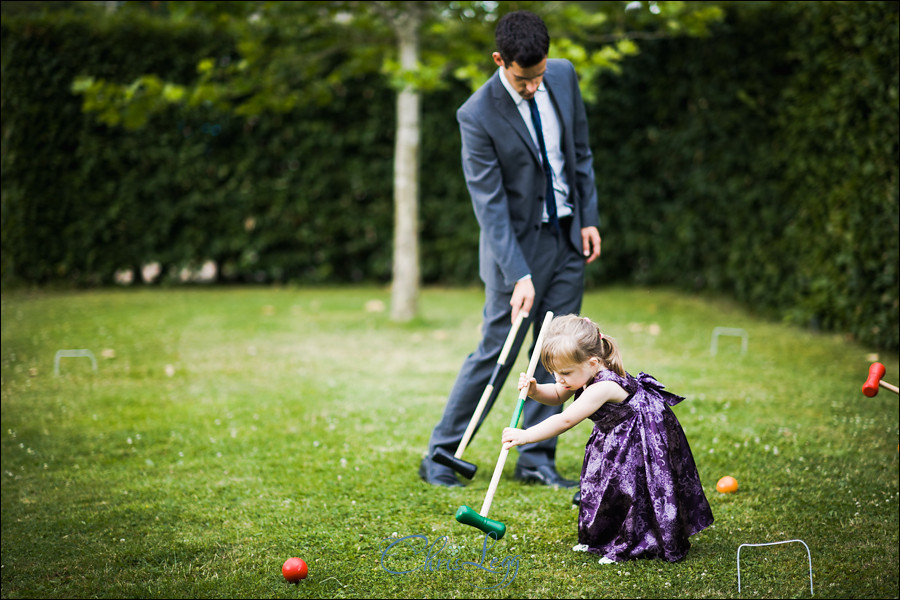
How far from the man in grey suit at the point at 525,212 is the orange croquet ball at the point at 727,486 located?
60 centimetres

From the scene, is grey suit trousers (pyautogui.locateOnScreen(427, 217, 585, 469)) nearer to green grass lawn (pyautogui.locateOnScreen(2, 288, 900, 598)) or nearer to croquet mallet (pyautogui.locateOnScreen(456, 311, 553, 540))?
green grass lawn (pyautogui.locateOnScreen(2, 288, 900, 598))

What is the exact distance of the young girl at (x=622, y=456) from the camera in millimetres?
2875

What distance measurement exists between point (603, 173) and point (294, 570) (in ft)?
23.7

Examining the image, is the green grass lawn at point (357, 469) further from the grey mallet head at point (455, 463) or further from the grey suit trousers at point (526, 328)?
the grey suit trousers at point (526, 328)

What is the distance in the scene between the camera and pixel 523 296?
3.40 m

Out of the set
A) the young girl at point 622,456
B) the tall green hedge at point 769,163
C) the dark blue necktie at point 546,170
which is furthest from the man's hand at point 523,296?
the tall green hedge at point 769,163

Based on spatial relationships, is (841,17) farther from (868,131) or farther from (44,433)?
(44,433)

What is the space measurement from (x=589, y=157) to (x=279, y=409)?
7.89 feet

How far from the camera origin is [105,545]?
3121mm

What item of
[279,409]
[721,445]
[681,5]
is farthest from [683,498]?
[681,5]

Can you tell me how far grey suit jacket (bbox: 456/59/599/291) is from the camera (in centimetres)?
344

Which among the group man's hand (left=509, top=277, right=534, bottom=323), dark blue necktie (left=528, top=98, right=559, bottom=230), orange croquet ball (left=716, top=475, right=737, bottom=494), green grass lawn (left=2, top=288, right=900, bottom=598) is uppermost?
dark blue necktie (left=528, top=98, right=559, bottom=230)

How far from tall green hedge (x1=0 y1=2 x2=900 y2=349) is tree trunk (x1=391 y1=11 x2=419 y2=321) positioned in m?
2.06

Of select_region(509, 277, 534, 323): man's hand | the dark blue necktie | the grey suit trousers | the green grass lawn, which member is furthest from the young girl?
the dark blue necktie
